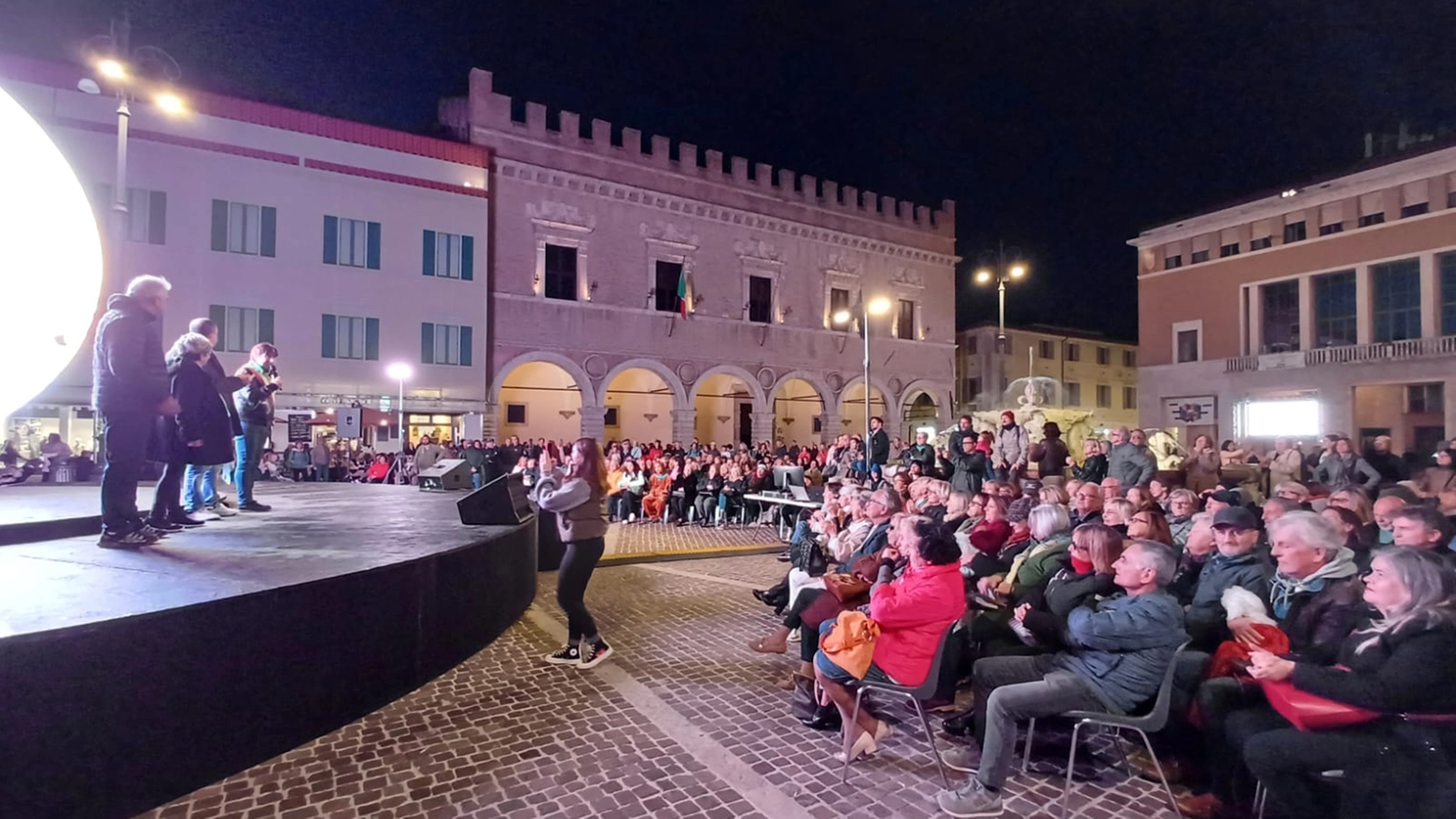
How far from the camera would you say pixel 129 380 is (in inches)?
187

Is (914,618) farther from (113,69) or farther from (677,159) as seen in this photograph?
(677,159)

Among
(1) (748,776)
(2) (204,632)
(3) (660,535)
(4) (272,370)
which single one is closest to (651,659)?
(1) (748,776)

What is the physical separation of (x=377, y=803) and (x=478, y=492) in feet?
11.4

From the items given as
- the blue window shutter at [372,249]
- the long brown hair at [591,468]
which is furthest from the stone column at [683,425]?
the long brown hair at [591,468]

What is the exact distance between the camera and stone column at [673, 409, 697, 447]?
1013 inches

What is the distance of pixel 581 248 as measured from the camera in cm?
2467

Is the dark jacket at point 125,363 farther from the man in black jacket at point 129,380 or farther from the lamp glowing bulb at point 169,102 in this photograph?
the lamp glowing bulb at point 169,102

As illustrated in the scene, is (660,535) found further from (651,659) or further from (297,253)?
(297,253)

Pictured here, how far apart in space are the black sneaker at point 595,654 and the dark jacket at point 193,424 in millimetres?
3210

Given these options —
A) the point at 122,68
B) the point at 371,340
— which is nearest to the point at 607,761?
the point at 122,68

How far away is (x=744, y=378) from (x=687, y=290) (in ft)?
13.1

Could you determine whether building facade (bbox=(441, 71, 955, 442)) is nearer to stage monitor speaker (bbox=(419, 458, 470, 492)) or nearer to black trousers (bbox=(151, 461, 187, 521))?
stage monitor speaker (bbox=(419, 458, 470, 492))

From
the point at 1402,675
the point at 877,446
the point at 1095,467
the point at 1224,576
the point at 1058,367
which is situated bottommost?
the point at 1402,675

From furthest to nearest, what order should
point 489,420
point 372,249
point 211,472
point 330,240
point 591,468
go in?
point 489,420, point 372,249, point 330,240, point 211,472, point 591,468
